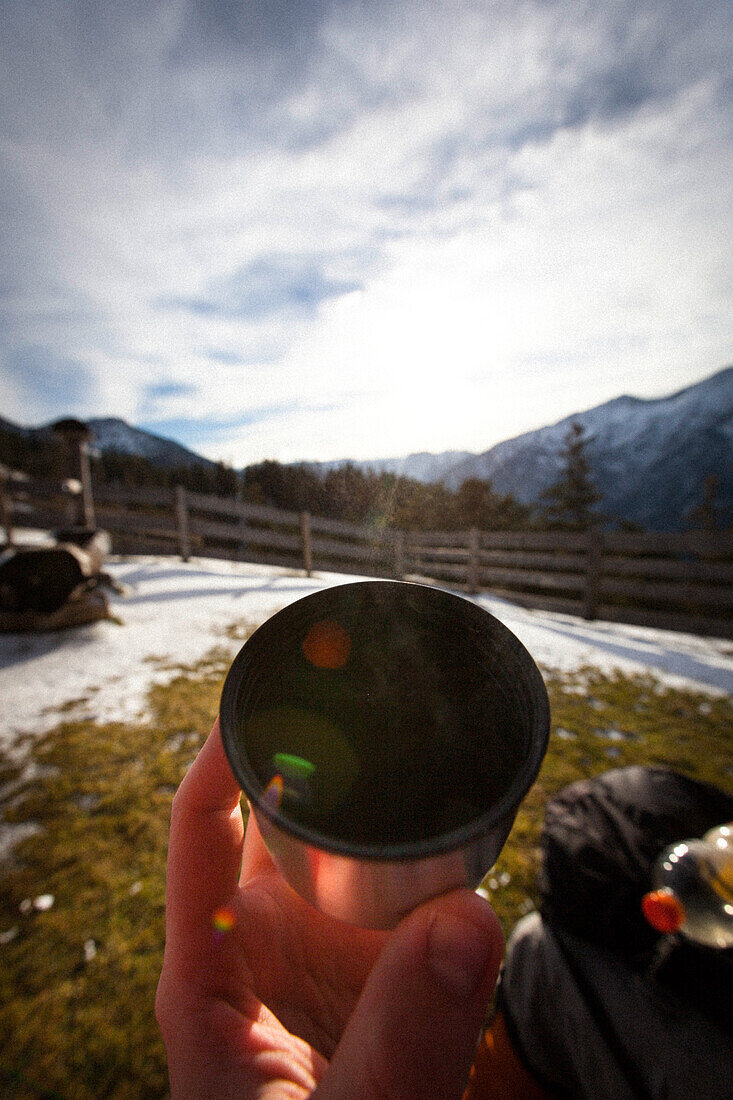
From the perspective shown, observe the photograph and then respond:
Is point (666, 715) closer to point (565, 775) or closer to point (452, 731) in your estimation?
point (565, 775)

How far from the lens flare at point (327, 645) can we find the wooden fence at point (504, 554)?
2377 millimetres

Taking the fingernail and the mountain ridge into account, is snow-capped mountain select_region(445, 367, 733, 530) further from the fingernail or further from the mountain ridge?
the fingernail

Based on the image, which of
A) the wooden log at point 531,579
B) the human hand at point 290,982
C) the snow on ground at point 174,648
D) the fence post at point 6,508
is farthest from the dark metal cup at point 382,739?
the fence post at point 6,508

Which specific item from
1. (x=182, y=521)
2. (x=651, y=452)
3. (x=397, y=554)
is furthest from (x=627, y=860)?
(x=651, y=452)

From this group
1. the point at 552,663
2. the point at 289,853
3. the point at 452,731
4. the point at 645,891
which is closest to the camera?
the point at 289,853

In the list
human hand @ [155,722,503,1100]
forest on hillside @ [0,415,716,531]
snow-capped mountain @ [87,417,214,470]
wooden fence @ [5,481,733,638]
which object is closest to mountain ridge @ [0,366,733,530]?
snow-capped mountain @ [87,417,214,470]

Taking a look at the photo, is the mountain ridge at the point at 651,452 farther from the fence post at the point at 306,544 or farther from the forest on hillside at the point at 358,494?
the fence post at the point at 306,544

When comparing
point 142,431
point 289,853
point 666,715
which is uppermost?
point 142,431

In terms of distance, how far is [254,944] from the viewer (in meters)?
1.02

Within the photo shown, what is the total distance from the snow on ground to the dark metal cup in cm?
163

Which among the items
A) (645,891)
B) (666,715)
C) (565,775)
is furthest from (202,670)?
(666,715)

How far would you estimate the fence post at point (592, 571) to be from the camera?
7.30m

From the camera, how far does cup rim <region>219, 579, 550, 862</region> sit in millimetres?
605

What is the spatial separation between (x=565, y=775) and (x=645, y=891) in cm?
139
